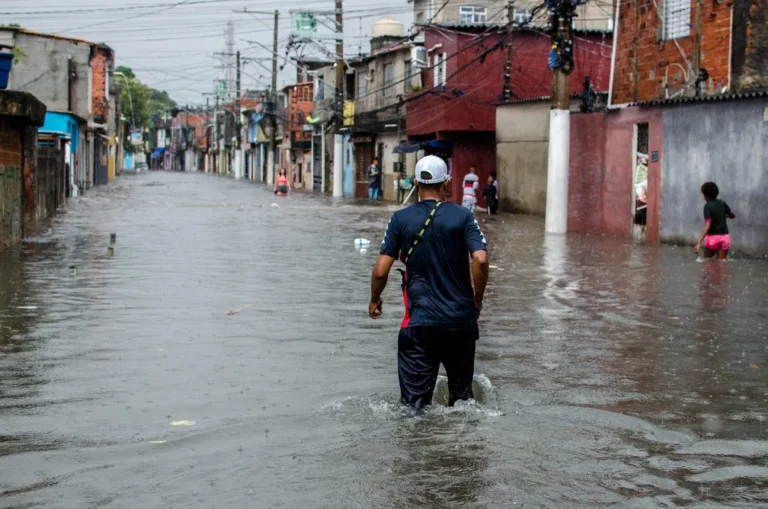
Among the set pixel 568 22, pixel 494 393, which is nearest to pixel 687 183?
pixel 568 22

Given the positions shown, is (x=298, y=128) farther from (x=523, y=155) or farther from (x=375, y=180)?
(x=523, y=155)

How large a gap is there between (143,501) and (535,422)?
270 centimetres

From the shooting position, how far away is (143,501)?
18.0ft

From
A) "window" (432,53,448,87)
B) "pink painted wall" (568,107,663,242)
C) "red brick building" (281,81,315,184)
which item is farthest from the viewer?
"red brick building" (281,81,315,184)

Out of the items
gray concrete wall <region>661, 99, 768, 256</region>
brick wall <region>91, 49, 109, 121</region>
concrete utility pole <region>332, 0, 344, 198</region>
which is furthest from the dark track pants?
brick wall <region>91, 49, 109, 121</region>

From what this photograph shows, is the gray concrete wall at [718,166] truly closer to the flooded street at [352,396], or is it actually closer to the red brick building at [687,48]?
the red brick building at [687,48]

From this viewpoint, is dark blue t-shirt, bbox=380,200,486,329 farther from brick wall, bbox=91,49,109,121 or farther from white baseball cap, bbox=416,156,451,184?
brick wall, bbox=91,49,109,121

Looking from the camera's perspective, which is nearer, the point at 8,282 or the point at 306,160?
the point at 8,282

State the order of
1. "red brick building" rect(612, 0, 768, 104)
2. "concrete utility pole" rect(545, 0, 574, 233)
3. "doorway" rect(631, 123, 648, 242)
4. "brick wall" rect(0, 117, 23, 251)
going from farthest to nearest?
"concrete utility pole" rect(545, 0, 574, 233) → "doorway" rect(631, 123, 648, 242) → "red brick building" rect(612, 0, 768, 104) → "brick wall" rect(0, 117, 23, 251)

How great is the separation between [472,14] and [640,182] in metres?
36.0

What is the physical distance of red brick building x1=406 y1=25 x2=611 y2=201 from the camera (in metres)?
44.0

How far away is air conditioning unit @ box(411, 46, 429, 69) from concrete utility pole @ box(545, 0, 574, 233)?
2139 centimetres

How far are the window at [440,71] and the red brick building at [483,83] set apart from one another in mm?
460

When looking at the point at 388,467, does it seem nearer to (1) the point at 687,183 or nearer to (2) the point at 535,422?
(2) the point at 535,422
